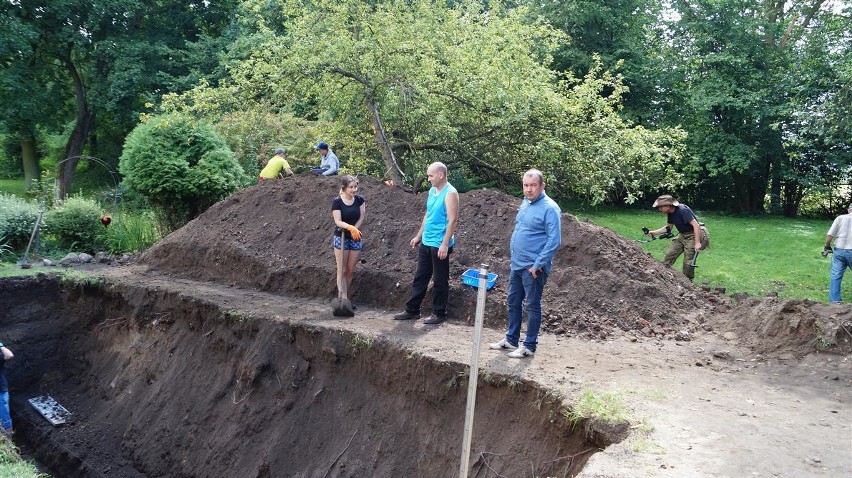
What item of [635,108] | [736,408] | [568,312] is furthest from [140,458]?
[635,108]

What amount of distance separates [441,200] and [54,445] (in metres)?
6.61

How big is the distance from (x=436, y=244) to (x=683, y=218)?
4532mm

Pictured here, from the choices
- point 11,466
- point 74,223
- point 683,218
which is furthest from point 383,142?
point 11,466

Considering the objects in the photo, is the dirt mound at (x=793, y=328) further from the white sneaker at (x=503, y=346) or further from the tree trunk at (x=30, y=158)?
the tree trunk at (x=30, y=158)

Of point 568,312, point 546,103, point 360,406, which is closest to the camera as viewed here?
point 360,406

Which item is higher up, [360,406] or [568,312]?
[568,312]

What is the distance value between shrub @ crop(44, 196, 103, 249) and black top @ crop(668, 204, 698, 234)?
1138 centimetres

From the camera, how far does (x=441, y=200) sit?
7.49 metres

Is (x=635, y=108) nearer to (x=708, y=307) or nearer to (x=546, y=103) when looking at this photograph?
(x=546, y=103)

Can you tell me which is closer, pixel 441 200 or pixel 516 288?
pixel 516 288

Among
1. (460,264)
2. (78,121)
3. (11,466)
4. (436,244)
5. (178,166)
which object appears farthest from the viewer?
(78,121)

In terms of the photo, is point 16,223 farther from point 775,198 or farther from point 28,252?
point 775,198

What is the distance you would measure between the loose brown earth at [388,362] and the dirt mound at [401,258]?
34 millimetres

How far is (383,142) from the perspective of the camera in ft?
A: 41.6
